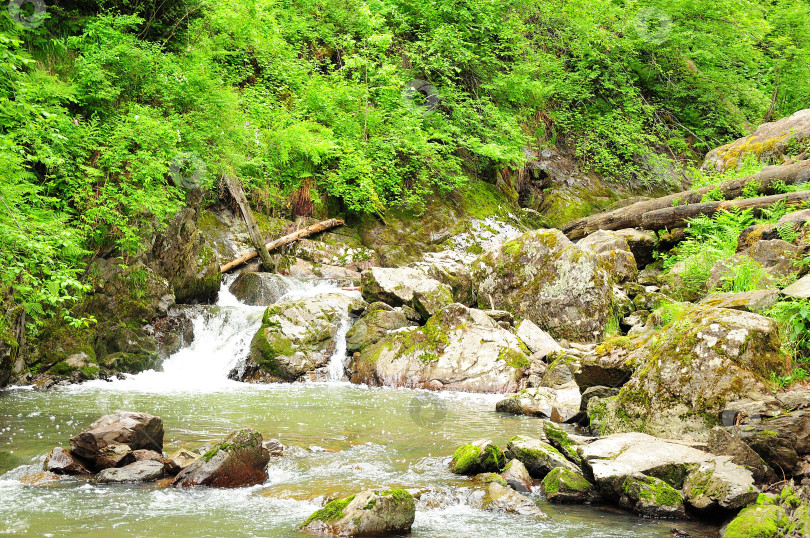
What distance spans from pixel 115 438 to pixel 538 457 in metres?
4.61

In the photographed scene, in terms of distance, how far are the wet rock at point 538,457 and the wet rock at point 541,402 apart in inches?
101

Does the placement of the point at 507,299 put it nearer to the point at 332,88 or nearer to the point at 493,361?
the point at 493,361

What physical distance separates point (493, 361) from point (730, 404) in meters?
5.84

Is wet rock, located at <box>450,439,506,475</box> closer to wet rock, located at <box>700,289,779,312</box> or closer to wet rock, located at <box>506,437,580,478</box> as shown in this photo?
wet rock, located at <box>506,437,580,478</box>

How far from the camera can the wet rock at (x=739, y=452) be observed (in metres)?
5.01

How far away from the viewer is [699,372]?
658cm

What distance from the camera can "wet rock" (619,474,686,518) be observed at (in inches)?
203

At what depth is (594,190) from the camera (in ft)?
86.2

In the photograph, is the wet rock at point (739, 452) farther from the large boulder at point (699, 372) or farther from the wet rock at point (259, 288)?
the wet rock at point (259, 288)

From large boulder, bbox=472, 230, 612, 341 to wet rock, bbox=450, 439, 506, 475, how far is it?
303 inches

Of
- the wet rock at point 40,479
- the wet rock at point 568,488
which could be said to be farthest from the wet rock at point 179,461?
the wet rock at point 568,488

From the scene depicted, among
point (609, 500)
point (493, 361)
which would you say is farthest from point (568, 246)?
point (609, 500)

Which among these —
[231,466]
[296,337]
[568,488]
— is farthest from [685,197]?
[231,466]

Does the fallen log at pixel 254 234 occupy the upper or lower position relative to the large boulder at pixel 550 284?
upper
